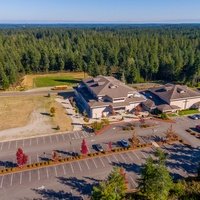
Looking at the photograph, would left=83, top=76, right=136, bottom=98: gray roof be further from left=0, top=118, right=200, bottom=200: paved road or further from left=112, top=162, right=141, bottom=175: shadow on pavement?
left=112, top=162, right=141, bottom=175: shadow on pavement

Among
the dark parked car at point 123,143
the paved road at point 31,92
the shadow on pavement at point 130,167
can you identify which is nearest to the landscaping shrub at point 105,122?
the dark parked car at point 123,143

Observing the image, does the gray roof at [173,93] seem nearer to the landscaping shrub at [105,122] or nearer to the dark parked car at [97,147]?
the landscaping shrub at [105,122]

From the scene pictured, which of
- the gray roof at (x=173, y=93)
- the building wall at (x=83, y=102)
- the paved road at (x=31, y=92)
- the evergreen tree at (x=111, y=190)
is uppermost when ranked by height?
the evergreen tree at (x=111, y=190)

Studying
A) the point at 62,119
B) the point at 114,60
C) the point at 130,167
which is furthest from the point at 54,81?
the point at 130,167

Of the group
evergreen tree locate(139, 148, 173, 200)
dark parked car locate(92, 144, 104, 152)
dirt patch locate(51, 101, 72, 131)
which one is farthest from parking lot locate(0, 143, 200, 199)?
dirt patch locate(51, 101, 72, 131)

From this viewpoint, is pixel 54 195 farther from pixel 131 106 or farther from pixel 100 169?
pixel 131 106

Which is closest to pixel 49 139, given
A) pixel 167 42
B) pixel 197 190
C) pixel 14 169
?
pixel 14 169
